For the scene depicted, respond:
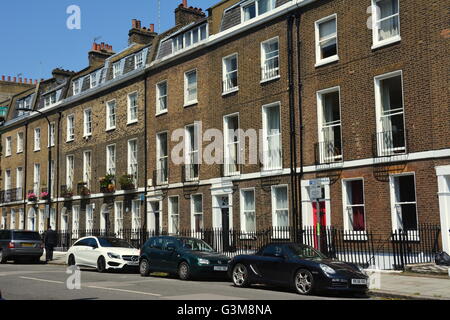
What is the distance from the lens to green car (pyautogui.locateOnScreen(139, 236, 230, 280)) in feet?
57.5

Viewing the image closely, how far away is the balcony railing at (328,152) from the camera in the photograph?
21281 mm

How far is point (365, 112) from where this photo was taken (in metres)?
20.2

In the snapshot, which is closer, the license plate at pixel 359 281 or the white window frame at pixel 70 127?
the license plate at pixel 359 281

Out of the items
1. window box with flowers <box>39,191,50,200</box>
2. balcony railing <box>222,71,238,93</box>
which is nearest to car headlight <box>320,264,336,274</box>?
balcony railing <box>222,71,238,93</box>

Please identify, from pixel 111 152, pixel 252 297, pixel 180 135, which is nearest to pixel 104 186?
pixel 111 152

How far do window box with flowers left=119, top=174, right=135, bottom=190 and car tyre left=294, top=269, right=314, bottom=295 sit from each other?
1882 cm

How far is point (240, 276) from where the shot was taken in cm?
1580

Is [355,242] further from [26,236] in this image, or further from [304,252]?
[26,236]

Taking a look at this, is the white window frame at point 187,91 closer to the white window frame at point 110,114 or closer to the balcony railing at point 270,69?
the balcony railing at point 270,69

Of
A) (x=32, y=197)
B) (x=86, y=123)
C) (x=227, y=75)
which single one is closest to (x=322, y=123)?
(x=227, y=75)

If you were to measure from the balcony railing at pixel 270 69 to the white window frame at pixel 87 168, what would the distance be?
1596cm

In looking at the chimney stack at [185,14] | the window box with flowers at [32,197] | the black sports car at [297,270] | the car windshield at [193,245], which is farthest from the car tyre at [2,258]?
the chimney stack at [185,14]

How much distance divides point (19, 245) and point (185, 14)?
15.8m

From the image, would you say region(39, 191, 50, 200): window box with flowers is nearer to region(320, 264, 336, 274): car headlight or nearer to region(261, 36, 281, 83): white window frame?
region(261, 36, 281, 83): white window frame
